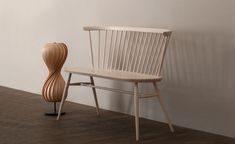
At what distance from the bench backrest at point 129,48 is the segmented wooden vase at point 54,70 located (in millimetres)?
307

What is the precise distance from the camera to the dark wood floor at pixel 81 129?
12.0 feet

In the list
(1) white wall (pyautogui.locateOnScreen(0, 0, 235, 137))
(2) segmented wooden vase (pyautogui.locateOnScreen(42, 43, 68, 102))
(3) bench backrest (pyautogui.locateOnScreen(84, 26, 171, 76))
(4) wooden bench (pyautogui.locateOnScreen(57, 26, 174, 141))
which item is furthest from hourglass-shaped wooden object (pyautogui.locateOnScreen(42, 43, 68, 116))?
(1) white wall (pyautogui.locateOnScreen(0, 0, 235, 137))

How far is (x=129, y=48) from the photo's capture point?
4535mm

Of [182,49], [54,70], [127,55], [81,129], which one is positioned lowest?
[81,129]

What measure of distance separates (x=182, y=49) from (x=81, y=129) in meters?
1.09

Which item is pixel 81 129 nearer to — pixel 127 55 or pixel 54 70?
pixel 54 70

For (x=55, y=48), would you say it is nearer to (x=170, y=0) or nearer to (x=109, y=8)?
(x=109, y=8)

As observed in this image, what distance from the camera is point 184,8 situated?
4066 mm

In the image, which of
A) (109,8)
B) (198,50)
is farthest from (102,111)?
(198,50)

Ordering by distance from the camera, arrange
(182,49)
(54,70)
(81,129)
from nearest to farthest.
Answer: (81,129) → (182,49) → (54,70)

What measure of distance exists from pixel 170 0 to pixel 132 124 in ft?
3.73

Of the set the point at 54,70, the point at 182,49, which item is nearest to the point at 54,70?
the point at 54,70

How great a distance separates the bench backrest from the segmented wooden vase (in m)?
0.31

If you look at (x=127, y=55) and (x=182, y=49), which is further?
(x=127, y=55)
